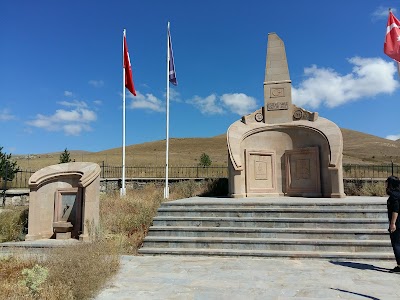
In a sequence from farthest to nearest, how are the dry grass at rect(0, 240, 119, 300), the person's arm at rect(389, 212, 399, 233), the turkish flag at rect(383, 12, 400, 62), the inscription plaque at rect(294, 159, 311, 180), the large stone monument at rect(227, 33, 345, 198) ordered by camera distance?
the inscription plaque at rect(294, 159, 311, 180), the large stone monument at rect(227, 33, 345, 198), the turkish flag at rect(383, 12, 400, 62), the person's arm at rect(389, 212, 399, 233), the dry grass at rect(0, 240, 119, 300)

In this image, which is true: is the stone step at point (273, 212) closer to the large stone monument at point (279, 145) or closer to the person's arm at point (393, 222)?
the person's arm at point (393, 222)

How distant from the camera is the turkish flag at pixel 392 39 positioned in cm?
1080

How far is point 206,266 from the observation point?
634 cm

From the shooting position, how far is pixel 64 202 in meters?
9.23

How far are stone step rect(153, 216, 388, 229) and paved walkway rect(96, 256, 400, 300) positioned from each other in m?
1.33

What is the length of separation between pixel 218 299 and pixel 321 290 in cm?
156

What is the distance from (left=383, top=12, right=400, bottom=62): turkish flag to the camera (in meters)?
10.8

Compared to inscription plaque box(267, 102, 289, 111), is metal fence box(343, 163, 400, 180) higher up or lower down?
lower down

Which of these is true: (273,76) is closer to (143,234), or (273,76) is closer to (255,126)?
(255,126)

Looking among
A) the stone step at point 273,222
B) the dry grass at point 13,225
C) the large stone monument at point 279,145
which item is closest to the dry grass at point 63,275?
the stone step at point 273,222

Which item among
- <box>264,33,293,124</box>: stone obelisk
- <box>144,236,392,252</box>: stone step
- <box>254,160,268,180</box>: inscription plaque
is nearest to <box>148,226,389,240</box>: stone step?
<box>144,236,392,252</box>: stone step

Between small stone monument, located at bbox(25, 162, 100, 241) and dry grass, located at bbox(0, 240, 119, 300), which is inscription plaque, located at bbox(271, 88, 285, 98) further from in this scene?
dry grass, located at bbox(0, 240, 119, 300)

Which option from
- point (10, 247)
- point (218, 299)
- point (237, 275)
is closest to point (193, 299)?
point (218, 299)

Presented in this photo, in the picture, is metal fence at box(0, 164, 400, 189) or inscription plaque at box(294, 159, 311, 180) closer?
inscription plaque at box(294, 159, 311, 180)
